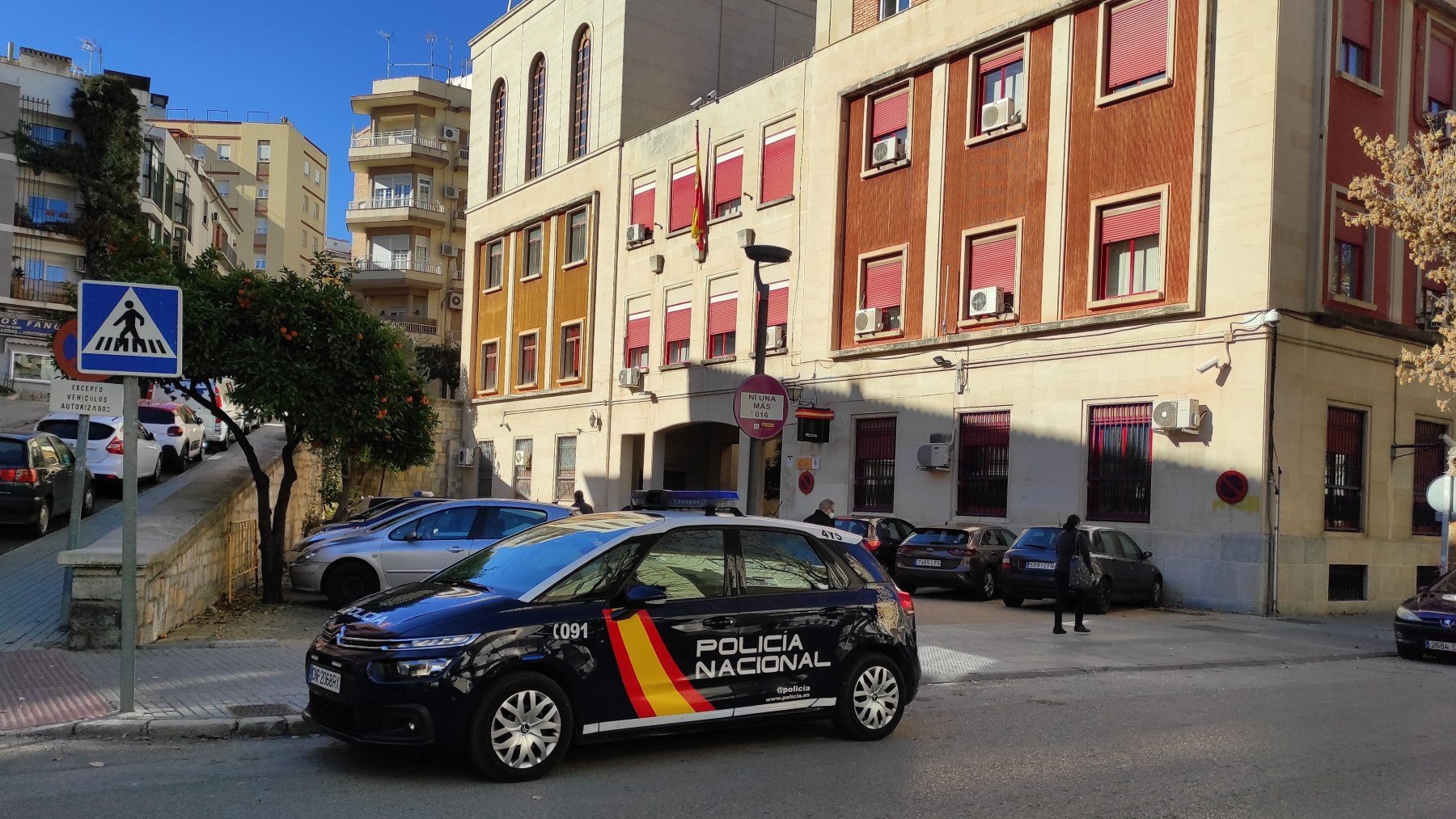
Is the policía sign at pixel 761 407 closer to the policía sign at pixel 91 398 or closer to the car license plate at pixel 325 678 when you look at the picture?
the policía sign at pixel 91 398

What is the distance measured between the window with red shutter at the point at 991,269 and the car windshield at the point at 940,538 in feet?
17.1

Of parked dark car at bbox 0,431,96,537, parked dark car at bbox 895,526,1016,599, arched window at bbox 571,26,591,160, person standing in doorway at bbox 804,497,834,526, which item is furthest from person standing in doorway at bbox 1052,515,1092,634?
arched window at bbox 571,26,591,160

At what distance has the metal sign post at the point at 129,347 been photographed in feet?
26.1

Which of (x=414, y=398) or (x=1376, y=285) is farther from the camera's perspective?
(x=1376, y=285)

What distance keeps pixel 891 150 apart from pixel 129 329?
2138cm

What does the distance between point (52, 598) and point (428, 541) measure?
4.13 metres

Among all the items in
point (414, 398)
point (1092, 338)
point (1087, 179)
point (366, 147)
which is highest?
point (366, 147)

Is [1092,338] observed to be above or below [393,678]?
above

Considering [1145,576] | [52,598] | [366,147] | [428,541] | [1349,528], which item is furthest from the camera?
[366,147]

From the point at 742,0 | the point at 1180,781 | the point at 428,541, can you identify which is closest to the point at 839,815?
the point at 1180,781

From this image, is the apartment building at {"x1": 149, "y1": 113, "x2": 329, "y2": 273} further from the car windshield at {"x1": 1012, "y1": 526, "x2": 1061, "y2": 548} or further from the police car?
the police car

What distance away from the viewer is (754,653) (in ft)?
26.2

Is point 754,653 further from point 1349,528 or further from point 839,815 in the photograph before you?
point 1349,528

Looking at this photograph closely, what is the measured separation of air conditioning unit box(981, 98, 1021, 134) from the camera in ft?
81.7
